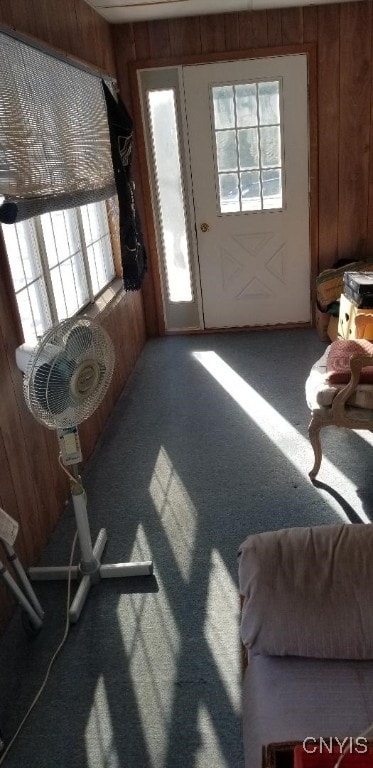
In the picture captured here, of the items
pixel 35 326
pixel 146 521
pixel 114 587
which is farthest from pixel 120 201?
pixel 114 587

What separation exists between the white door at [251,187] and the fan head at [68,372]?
2.81 m

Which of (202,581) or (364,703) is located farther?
(202,581)

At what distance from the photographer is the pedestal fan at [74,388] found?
185cm

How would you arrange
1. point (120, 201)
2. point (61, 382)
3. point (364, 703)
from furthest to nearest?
1. point (120, 201)
2. point (61, 382)
3. point (364, 703)

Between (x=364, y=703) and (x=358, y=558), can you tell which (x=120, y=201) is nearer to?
(x=358, y=558)

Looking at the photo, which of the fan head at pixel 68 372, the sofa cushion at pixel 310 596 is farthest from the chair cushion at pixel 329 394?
the sofa cushion at pixel 310 596

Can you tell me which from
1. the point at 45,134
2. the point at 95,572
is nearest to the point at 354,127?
the point at 45,134

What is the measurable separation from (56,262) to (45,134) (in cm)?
72

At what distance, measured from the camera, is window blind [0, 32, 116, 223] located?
213cm

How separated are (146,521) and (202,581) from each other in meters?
0.47

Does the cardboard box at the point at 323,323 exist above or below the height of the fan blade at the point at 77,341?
below

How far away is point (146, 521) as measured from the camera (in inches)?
104

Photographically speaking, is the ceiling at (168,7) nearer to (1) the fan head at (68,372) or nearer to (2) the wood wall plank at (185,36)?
(2) the wood wall plank at (185,36)

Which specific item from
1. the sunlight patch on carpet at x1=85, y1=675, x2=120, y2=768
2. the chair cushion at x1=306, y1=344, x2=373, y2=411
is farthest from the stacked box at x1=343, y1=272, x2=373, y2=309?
the sunlight patch on carpet at x1=85, y1=675, x2=120, y2=768
